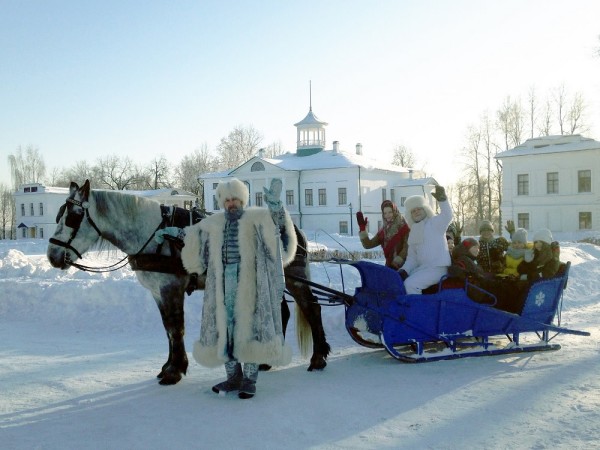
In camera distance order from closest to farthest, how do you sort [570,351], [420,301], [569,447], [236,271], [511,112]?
[569,447]
[236,271]
[420,301]
[570,351]
[511,112]

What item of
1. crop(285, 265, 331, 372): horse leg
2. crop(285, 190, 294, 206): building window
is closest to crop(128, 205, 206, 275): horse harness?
crop(285, 265, 331, 372): horse leg

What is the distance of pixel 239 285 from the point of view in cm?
482

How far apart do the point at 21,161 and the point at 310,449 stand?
74650 millimetres

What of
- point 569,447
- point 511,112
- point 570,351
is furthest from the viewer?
point 511,112

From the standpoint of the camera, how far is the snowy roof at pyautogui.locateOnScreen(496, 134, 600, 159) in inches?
1409

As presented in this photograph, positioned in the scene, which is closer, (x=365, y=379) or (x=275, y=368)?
(x=365, y=379)

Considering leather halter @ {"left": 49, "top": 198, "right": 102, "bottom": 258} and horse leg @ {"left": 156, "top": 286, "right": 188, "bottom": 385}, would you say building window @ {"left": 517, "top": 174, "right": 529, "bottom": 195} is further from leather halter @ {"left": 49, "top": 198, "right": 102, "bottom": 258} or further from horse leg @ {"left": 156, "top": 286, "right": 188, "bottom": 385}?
leather halter @ {"left": 49, "top": 198, "right": 102, "bottom": 258}

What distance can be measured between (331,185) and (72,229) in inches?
1457

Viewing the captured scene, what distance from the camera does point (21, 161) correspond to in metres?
69.2

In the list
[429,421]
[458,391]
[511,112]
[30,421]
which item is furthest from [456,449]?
[511,112]

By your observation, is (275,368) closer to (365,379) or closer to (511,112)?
(365,379)

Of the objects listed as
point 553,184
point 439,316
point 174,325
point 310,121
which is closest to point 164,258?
point 174,325

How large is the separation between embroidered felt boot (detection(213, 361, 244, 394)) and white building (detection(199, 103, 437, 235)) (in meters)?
35.6

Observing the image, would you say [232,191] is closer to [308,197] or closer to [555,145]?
[555,145]
